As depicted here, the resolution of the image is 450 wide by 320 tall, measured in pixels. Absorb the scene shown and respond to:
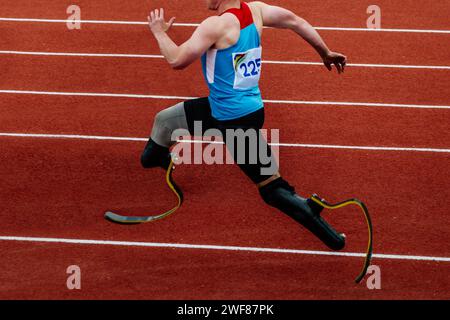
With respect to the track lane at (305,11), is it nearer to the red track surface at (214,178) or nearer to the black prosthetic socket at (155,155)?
the red track surface at (214,178)

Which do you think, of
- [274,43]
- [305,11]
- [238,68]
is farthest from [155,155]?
[305,11]

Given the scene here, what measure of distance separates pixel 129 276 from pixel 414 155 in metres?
2.94

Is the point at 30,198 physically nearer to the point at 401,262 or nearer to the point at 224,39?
the point at 224,39

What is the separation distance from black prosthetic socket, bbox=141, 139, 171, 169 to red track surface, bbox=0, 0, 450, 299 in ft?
1.30

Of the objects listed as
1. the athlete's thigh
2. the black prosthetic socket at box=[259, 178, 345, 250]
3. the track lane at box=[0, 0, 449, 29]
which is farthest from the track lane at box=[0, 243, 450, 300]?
the track lane at box=[0, 0, 449, 29]

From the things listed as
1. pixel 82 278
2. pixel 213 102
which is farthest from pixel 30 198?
pixel 213 102

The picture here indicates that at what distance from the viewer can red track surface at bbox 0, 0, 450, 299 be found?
4.30 m

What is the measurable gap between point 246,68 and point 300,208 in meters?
0.95

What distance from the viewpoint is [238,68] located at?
397cm

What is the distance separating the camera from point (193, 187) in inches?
213

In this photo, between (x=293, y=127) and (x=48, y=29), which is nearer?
(x=293, y=127)

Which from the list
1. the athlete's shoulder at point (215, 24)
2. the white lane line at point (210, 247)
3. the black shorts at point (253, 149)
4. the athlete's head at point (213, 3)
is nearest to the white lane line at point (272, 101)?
the white lane line at point (210, 247)

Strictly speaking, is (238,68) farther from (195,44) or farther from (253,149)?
(253,149)

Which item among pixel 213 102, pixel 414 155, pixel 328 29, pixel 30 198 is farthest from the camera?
pixel 328 29
